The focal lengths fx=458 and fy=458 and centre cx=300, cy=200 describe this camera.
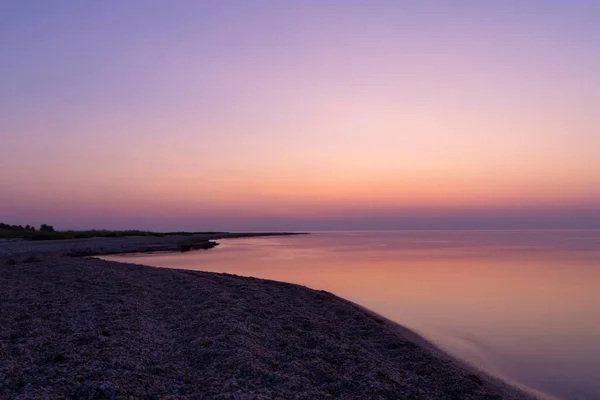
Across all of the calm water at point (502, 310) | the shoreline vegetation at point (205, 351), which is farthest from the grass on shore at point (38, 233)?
the shoreline vegetation at point (205, 351)

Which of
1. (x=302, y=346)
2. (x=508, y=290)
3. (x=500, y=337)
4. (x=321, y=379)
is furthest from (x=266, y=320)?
(x=508, y=290)

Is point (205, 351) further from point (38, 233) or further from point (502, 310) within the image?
point (38, 233)

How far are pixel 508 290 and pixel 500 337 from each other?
9.14 m

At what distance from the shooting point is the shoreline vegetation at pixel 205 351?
604 cm

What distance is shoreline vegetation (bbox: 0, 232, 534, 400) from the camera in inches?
238

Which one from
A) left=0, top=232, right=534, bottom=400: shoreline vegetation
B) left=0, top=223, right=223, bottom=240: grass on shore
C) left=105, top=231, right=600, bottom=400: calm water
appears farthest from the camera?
left=0, top=223, right=223, bottom=240: grass on shore

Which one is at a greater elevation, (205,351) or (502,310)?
(205,351)

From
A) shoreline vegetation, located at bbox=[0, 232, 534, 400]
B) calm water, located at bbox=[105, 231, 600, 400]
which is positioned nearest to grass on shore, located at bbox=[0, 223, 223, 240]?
calm water, located at bbox=[105, 231, 600, 400]

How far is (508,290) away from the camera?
2039cm

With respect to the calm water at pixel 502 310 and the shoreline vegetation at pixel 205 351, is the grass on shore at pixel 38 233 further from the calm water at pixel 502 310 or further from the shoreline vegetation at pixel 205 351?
the shoreline vegetation at pixel 205 351

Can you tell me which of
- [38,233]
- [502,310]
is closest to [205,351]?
[502,310]

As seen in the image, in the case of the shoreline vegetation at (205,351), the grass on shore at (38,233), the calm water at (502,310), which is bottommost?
the calm water at (502,310)

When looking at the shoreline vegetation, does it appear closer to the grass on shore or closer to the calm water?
the calm water

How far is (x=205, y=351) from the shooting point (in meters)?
7.62
